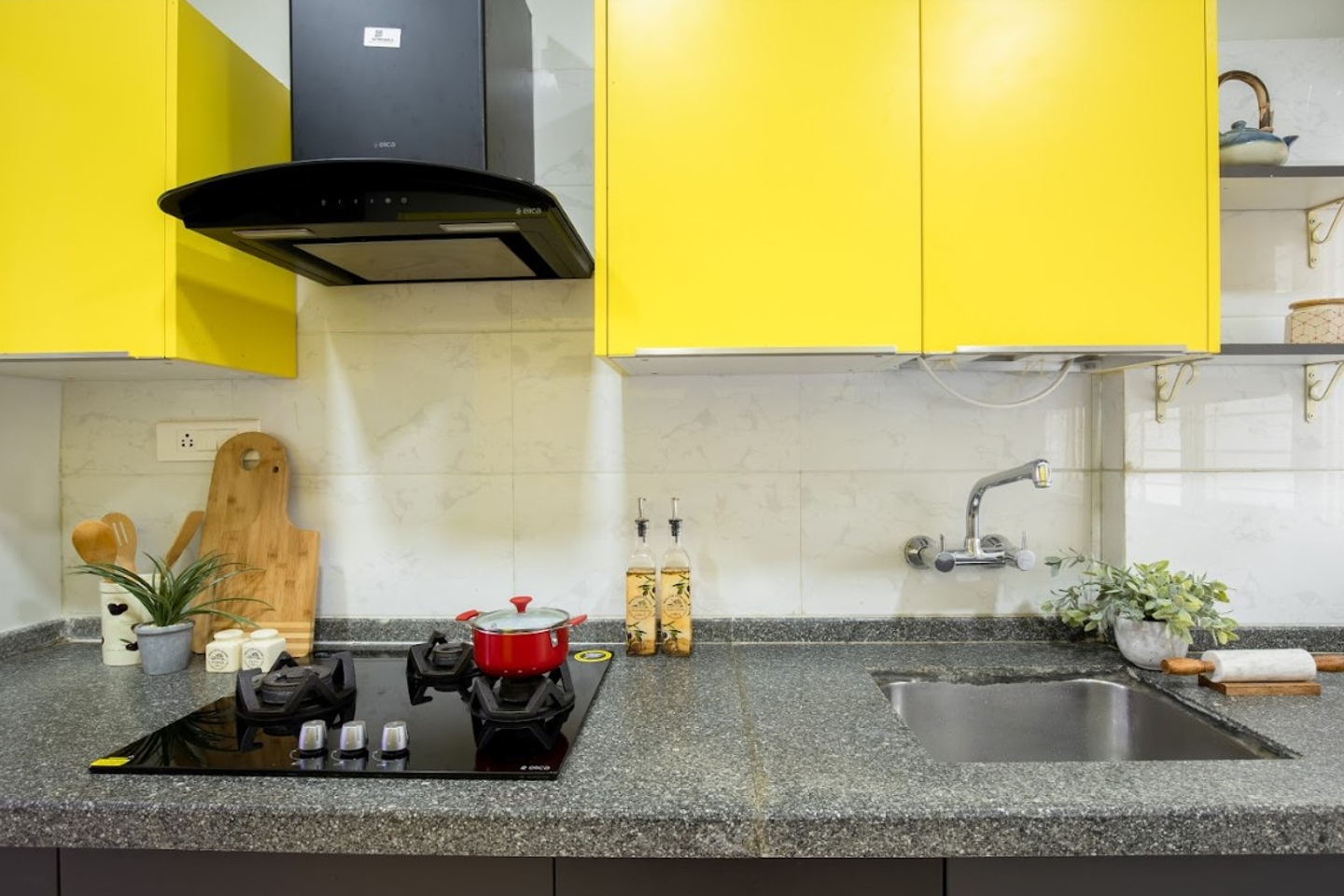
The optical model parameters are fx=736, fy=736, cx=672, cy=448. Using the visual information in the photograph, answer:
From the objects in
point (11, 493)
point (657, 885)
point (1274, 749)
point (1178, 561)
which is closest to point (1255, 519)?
point (1178, 561)

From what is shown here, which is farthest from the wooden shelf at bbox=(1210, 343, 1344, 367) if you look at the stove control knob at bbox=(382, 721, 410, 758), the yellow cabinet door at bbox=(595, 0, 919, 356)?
the stove control knob at bbox=(382, 721, 410, 758)

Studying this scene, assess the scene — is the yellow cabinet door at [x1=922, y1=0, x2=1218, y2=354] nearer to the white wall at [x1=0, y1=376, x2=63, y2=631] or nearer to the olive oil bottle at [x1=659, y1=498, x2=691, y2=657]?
the olive oil bottle at [x1=659, y1=498, x2=691, y2=657]

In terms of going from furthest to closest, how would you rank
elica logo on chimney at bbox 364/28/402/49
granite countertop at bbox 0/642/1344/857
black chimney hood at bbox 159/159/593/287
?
elica logo on chimney at bbox 364/28/402/49 → black chimney hood at bbox 159/159/593/287 → granite countertop at bbox 0/642/1344/857

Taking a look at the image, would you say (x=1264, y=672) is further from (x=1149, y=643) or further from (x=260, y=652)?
(x=260, y=652)

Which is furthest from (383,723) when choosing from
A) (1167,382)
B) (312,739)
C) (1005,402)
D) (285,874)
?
(1167,382)

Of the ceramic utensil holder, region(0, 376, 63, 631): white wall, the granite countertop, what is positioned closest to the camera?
the granite countertop

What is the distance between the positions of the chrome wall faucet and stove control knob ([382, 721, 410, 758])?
3.39 ft

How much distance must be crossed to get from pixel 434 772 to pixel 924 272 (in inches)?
43.9

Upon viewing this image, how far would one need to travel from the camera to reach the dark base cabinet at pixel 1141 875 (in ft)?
3.07

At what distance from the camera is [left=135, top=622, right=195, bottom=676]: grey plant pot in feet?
4.82

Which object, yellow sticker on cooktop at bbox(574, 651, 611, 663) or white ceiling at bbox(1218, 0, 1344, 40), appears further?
white ceiling at bbox(1218, 0, 1344, 40)

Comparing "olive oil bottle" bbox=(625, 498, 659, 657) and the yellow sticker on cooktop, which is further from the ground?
"olive oil bottle" bbox=(625, 498, 659, 657)

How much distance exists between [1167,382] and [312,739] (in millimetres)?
1747

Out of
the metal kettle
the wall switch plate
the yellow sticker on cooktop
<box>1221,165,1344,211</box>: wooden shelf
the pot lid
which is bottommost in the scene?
the yellow sticker on cooktop
